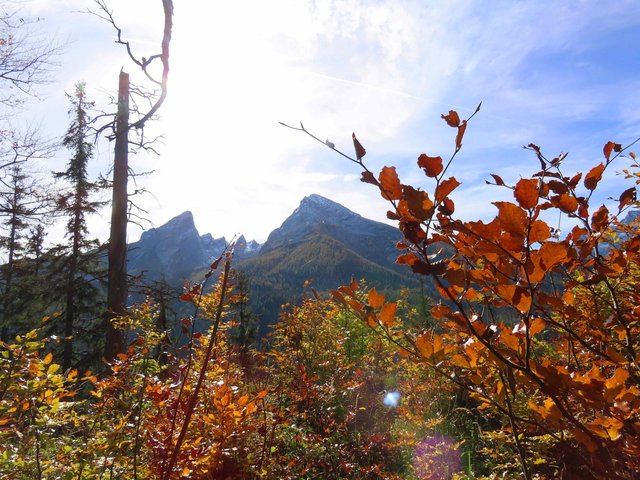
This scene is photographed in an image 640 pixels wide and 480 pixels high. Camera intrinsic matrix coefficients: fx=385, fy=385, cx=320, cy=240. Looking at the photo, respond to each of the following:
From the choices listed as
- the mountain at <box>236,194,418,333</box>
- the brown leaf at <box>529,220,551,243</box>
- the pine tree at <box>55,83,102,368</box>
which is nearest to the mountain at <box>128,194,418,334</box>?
the mountain at <box>236,194,418,333</box>

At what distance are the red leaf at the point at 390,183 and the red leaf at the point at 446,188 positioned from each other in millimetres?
85

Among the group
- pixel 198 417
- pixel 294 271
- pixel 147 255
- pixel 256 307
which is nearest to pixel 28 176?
pixel 198 417

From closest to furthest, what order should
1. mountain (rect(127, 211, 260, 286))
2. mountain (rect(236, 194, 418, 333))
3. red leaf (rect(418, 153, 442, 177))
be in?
1. red leaf (rect(418, 153, 442, 177))
2. mountain (rect(236, 194, 418, 333))
3. mountain (rect(127, 211, 260, 286))

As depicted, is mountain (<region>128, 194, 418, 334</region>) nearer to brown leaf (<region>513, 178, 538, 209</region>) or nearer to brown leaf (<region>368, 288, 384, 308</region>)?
brown leaf (<region>368, 288, 384, 308</region>)

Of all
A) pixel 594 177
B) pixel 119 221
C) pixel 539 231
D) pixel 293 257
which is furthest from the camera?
pixel 293 257

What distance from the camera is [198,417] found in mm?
2236

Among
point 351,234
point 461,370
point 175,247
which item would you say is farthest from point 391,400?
point 351,234

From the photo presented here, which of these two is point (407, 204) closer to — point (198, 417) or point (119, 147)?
point (198, 417)

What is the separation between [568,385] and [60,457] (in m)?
2.44

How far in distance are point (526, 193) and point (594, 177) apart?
0.70 metres

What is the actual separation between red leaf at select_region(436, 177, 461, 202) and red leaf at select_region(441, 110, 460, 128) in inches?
5.5

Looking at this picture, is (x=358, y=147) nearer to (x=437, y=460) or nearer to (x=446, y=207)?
(x=446, y=207)

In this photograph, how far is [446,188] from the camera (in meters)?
0.85

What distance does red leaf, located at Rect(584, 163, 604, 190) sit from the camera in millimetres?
1231
